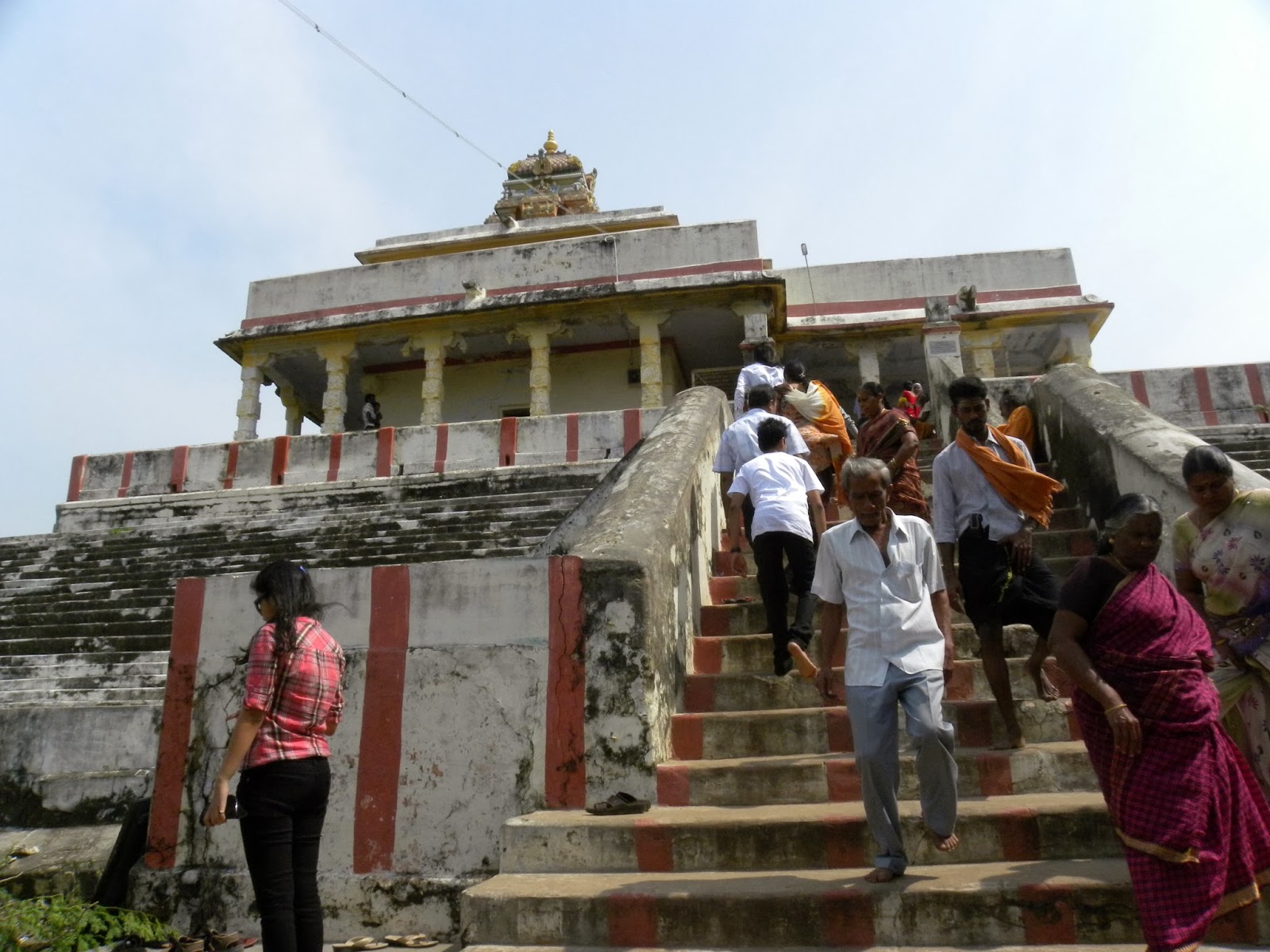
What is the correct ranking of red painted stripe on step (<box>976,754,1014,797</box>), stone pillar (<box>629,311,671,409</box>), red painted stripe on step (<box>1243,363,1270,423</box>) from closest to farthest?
red painted stripe on step (<box>976,754,1014,797</box>) < red painted stripe on step (<box>1243,363,1270,423</box>) < stone pillar (<box>629,311,671,409</box>)

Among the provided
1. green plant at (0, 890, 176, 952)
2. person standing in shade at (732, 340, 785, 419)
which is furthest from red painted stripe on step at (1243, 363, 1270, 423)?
green plant at (0, 890, 176, 952)

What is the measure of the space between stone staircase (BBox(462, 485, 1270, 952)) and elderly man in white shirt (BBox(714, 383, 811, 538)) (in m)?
1.57

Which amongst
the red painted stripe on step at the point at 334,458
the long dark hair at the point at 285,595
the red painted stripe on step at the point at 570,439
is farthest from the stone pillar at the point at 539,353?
the long dark hair at the point at 285,595

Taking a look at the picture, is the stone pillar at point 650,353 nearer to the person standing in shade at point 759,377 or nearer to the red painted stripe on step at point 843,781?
the person standing in shade at point 759,377

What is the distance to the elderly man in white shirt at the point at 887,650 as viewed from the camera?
125 inches

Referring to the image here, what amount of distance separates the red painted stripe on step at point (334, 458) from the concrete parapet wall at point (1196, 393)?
9504 mm

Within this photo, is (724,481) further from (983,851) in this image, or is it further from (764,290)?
(764,290)

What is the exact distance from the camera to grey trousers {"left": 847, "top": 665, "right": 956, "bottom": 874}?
316 centimetres

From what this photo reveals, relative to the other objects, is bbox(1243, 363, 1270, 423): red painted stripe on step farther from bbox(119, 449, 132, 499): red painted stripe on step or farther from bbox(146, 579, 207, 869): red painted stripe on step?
bbox(119, 449, 132, 499): red painted stripe on step

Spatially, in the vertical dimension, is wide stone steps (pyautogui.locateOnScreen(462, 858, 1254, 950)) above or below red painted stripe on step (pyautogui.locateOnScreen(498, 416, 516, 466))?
below

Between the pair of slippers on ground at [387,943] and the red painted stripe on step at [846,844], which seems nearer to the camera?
the red painted stripe on step at [846,844]

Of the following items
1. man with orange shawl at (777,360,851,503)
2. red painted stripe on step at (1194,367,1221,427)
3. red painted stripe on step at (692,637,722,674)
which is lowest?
red painted stripe on step at (692,637,722,674)

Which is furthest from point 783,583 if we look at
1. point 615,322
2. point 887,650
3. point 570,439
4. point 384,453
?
point 615,322

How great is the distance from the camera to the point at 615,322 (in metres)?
19.0
